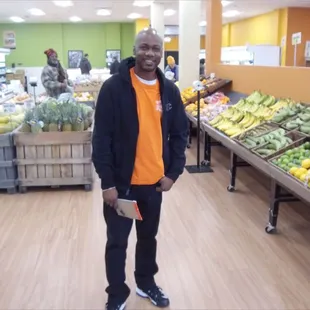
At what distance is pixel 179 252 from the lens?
11.8 ft

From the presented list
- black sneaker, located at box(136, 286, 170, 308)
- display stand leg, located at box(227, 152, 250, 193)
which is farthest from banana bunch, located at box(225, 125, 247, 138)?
black sneaker, located at box(136, 286, 170, 308)

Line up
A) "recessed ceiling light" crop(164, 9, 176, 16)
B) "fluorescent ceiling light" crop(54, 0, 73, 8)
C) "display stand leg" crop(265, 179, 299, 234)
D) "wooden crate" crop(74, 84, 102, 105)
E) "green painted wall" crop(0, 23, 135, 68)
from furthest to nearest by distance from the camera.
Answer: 1. "green painted wall" crop(0, 23, 135, 68)
2. "recessed ceiling light" crop(164, 9, 176, 16)
3. "fluorescent ceiling light" crop(54, 0, 73, 8)
4. "wooden crate" crop(74, 84, 102, 105)
5. "display stand leg" crop(265, 179, 299, 234)

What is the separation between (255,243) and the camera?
377cm

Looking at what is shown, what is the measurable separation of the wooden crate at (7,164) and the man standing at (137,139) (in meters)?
2.90

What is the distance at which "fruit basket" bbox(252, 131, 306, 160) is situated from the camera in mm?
4246

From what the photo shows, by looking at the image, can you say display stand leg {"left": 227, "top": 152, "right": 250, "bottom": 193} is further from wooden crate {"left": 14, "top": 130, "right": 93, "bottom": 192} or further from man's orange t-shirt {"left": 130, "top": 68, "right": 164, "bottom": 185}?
man's orange t-shirt {"left": 130, "top": 68, "right": 164, "bottom": 185}

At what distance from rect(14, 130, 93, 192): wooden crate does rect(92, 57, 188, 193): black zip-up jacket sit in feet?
9.24

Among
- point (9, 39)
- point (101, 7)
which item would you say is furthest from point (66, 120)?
point (9, 39)

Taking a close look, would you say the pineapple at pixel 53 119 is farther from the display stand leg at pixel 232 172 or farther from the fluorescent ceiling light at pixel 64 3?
the fluorescent ceiling light at pixel 64 3

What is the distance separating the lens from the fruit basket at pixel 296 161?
11.7ft

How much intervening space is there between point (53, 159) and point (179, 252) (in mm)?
2230

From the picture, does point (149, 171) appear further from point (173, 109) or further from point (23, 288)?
point (23, 288)

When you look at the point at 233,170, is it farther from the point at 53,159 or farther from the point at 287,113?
the point at 53,159

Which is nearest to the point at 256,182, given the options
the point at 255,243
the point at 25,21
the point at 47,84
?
the point at 255,243
